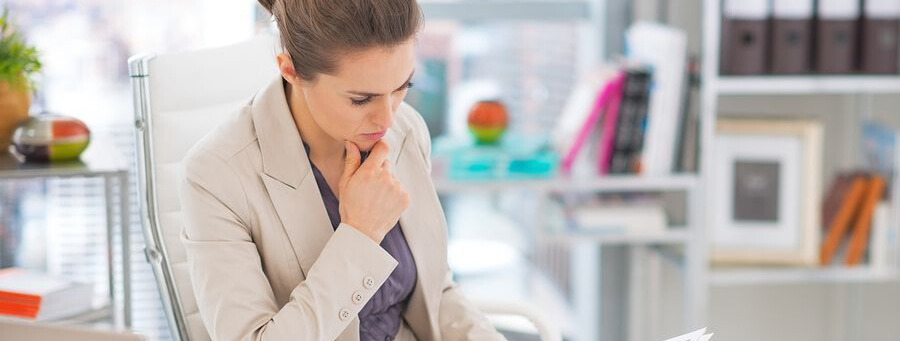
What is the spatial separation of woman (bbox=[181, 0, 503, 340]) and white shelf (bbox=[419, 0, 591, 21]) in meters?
1.15

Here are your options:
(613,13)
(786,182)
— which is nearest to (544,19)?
(613,13)

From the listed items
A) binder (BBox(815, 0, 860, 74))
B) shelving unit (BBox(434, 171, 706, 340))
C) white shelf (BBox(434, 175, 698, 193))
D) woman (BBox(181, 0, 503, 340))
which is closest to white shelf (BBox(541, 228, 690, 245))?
shelving unit (BBox(434, 171, 706, 340))

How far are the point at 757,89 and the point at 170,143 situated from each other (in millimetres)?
1385

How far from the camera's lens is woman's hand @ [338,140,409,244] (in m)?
1.41

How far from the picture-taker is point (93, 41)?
103 inches

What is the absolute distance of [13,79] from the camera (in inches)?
73.4

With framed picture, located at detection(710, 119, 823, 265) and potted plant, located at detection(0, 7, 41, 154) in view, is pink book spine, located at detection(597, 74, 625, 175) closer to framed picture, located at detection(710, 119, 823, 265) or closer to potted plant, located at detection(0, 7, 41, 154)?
framed picture, located at detection(710, 119, 823, 265)

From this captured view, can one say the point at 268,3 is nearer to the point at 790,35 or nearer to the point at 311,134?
the point at 311,134

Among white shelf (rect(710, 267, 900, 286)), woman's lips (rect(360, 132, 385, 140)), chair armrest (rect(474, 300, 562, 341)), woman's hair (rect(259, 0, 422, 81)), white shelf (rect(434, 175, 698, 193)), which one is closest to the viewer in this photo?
woman's hair (rect(259, 0, 422, 81))

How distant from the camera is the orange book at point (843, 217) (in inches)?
97.4

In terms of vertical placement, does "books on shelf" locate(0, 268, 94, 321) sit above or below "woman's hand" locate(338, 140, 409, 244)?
below

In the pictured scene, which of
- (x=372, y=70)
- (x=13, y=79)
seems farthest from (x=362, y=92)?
(x=13, y=79)

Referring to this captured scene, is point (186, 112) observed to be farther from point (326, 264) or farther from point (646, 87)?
point (646, 87)

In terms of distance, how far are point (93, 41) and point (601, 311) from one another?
4.98 feet
